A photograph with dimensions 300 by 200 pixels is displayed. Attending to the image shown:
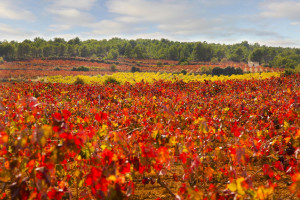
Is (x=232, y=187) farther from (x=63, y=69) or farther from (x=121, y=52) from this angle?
(x=121, y=52)

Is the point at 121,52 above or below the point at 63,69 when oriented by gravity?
above

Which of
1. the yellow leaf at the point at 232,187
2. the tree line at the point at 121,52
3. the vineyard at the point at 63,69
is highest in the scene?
the tree line at the point at 121,52

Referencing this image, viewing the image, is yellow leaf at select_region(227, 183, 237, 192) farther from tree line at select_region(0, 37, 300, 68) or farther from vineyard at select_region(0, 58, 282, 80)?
tree line at select_region(0, 37, 300, 68)

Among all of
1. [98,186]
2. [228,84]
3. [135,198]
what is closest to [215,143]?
[135,198]

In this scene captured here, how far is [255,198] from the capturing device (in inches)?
62.7

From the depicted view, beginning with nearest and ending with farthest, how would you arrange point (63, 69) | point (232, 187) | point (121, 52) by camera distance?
point (232, 187), point (63, 69), point (121, 52)

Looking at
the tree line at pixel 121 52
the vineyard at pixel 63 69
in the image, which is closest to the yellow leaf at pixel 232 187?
A: the vineyard at pixel 63 69

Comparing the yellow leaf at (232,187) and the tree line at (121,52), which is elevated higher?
the tree line at (121,52)

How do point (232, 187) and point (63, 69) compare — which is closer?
A: point (232, 187)

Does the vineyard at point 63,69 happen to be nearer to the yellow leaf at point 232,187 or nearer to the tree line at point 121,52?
the tree line at point 121,52

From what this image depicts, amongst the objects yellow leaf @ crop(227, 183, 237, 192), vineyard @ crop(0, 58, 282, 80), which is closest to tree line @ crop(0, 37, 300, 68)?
vineyard @ crop(0, 58, 282, 80)

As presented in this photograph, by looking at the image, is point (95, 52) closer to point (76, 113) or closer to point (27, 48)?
point (27, 48)

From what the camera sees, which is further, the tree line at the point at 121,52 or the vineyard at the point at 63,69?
the tree line at the point at 121,52

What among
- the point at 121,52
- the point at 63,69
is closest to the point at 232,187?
the point at 63,69
